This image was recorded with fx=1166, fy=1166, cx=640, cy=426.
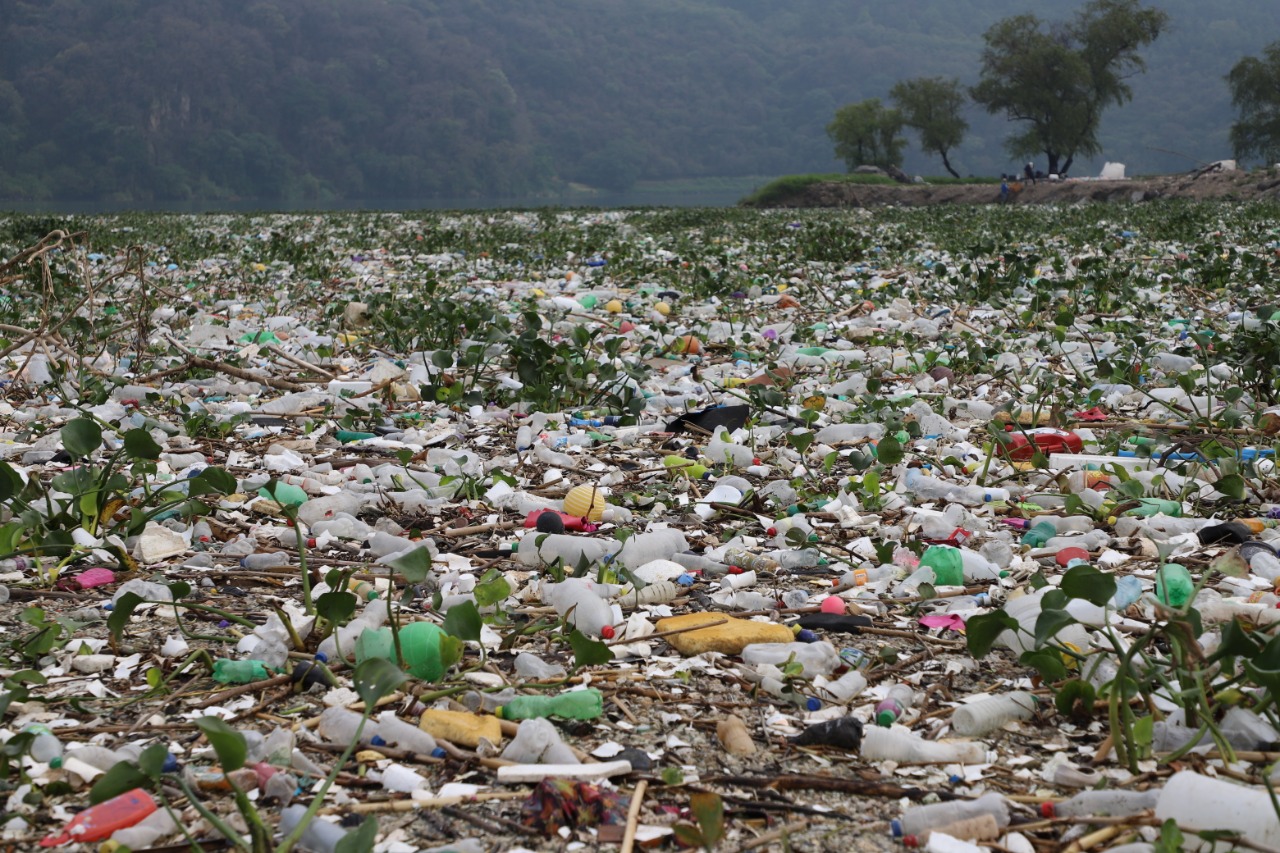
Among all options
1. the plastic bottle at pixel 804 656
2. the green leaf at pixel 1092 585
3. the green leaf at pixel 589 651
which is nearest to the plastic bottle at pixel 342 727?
the green leaf at pixel 589 651

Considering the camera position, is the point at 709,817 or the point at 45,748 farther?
the point at 45,748

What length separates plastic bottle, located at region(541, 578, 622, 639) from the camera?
253 cm

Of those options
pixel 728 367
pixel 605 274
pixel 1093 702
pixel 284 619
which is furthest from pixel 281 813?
pixel 605 274

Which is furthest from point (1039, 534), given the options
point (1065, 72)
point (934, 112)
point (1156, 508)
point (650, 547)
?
point (934, 112)

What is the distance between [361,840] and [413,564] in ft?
→ 2.22

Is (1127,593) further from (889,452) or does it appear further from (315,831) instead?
(315,831)

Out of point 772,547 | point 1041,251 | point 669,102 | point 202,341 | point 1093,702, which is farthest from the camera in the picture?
point 669,102

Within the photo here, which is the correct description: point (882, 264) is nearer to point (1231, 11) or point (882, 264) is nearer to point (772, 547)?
point (772, 547)

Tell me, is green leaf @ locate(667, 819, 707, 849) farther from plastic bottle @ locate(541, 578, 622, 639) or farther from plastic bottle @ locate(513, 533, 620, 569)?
plastic bottle @ locate(513, 533, 620, 569)

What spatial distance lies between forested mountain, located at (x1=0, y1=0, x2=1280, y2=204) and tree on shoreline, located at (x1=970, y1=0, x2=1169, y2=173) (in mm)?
84546

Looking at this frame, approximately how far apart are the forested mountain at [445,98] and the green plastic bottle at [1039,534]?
402ft

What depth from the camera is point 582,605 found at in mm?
2584

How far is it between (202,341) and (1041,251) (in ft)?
26.7

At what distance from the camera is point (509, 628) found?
2498 mm
